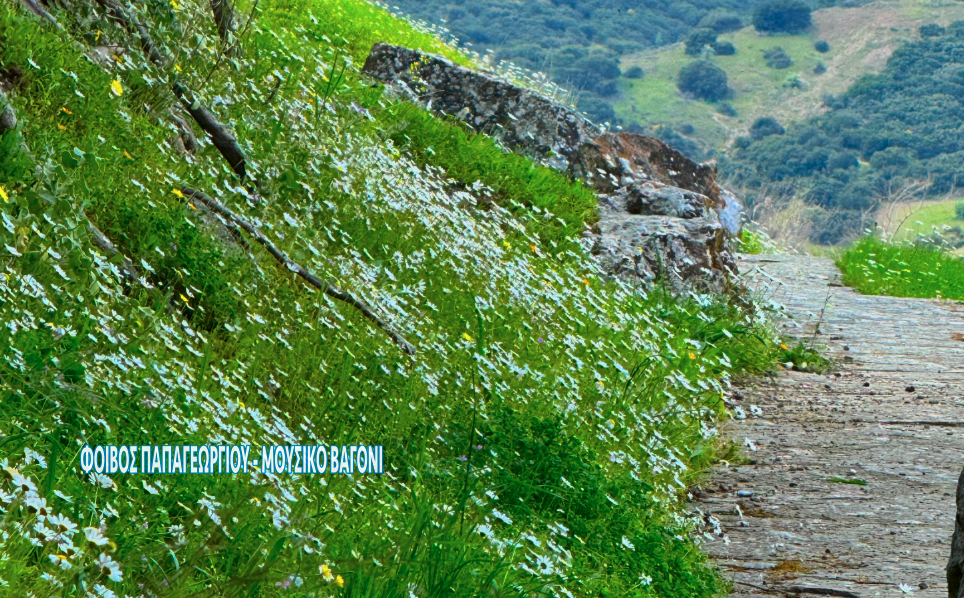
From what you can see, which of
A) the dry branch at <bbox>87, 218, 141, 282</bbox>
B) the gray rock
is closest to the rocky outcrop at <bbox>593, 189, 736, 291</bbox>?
the dry branch at <bbox>87, 218, 141, 282</bbox>

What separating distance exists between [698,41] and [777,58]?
6832mm

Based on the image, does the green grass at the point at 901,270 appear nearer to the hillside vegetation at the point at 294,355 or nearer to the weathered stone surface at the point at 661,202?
the weathered stone surface at the point at 661,202

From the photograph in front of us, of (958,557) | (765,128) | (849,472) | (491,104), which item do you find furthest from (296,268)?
(765,128)

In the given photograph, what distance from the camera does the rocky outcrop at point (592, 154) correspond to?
27.2 feet

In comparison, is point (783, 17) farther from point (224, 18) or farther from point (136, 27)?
point (136, 27)

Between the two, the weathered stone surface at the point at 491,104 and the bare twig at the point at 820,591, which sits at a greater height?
the weathered stone surface at the point at 491,104

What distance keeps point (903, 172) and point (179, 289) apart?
6143 centimetres

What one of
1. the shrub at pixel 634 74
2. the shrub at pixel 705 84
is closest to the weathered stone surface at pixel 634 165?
the shrub at pixel 705 84

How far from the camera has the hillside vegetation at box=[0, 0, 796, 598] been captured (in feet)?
9.18

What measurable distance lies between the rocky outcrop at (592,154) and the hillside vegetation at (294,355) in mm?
924

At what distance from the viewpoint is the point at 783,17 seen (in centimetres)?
8988

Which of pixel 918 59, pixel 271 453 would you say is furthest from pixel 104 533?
pixel 918 59

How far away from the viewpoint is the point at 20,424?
2795mm

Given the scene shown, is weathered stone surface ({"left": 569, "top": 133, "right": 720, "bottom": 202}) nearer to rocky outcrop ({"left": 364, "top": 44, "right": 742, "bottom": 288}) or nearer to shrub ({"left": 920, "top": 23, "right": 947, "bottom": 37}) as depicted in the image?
rocky outcrop ({"left": 364, "top": 44, "right": 742, "bottom": 288})
